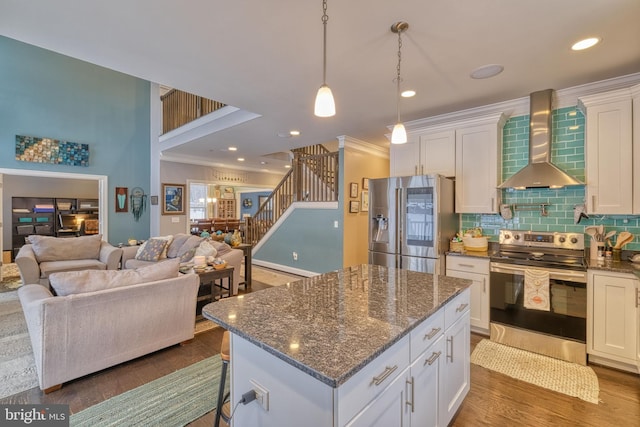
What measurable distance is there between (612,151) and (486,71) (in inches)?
55.8

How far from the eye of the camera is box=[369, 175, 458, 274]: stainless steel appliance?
134 inches

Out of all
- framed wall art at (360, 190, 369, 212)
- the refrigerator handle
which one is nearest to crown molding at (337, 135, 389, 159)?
framed wall art at (360, 190, 369, 212)

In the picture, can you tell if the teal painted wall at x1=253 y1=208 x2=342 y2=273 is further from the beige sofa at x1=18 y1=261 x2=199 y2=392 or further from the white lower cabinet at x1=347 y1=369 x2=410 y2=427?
the white lower cabinet at x1=347 y1=369 x2=410 y2=427

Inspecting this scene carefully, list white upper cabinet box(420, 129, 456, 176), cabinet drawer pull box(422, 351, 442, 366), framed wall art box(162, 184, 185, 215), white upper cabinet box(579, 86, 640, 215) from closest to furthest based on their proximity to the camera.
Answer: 1. cabinet drawer pull box(422, 351, 442, 366)
2. white upper cabinet box(579, 86, 640, 215)
3. white upper cabinet box(420, 129, 456, 176)
4. framed wall art box(162, 184, 185, 215)

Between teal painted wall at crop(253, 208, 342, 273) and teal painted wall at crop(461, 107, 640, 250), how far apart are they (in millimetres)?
2509

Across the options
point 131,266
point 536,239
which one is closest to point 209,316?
point 536,239

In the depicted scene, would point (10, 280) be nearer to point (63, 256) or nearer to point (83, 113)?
point (63, 256)

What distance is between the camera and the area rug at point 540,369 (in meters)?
2.29

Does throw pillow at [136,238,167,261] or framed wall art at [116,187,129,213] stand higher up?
framed wall art at [116,187,129,213]

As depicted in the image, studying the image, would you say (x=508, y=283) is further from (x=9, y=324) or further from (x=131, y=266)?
(x=9, y=324)

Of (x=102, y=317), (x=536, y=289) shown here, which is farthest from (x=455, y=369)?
(x=102, y=317)

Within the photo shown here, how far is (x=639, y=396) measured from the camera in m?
2.20

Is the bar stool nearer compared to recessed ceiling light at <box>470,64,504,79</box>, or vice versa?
the bar stool

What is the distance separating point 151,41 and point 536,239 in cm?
411
